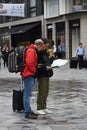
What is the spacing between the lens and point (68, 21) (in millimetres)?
44688

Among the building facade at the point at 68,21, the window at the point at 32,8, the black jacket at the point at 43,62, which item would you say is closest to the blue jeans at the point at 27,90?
the black jacket at the point at 43,62

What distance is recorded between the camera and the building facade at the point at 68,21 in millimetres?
42000

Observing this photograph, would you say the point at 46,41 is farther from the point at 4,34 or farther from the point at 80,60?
the point at 4,34

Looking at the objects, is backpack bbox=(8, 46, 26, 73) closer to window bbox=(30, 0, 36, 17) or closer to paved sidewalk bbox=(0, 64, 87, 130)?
paved sidewalk bbox=(0, 64, 87, 130)

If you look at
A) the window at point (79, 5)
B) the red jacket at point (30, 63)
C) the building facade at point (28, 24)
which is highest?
the window at point (79, 5)

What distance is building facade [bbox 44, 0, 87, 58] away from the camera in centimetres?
4200

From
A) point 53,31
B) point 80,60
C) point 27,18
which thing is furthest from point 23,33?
point 80,60

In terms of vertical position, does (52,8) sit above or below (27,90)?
above

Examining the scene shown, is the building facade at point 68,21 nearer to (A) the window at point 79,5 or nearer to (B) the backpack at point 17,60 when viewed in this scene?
(A) the window at point 79,5

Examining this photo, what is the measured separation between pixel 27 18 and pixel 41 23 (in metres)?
3.93

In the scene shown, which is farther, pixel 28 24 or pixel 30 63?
pixel 28 24

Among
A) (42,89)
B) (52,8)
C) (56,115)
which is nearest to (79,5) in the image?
(52,8)

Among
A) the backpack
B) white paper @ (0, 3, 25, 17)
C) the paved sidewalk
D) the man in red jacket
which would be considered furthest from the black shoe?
white paper @ (0, 3, 25, 17)

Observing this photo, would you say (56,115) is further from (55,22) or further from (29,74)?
(55,22)
